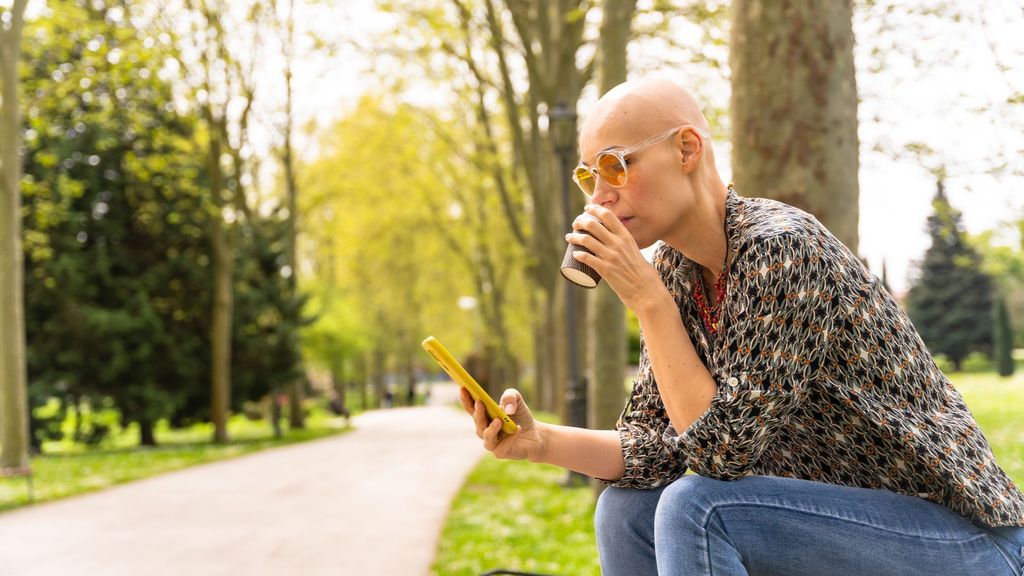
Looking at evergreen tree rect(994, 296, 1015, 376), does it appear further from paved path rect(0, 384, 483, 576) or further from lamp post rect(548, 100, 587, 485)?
lamp post rect(548, 100, 587, 485)

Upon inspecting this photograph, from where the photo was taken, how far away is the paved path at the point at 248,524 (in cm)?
658

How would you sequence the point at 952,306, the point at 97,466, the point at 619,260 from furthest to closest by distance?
the point at 952,306 < the point at 97,466 < the point at 619,260

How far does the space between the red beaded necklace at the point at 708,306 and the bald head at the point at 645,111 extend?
1.17 ft

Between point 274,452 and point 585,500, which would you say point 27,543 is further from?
point 274,452

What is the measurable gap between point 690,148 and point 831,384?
0.59 meters

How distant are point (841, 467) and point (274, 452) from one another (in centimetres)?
1584

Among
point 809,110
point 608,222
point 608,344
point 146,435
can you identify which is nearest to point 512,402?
point 608,222

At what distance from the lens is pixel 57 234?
59.9ft

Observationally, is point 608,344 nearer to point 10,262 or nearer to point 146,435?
point 10,262

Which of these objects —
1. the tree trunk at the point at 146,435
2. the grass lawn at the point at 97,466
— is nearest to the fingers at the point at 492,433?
the grass lawn at the point at 97,466

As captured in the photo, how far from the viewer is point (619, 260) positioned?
1.97 metres

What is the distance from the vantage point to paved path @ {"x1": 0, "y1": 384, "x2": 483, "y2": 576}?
6.58 meters

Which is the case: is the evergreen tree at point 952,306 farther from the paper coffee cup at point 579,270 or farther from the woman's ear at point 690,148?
the paper coffee cup at point 579,270

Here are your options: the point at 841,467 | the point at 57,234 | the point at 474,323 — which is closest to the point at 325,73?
the point at 57,234
